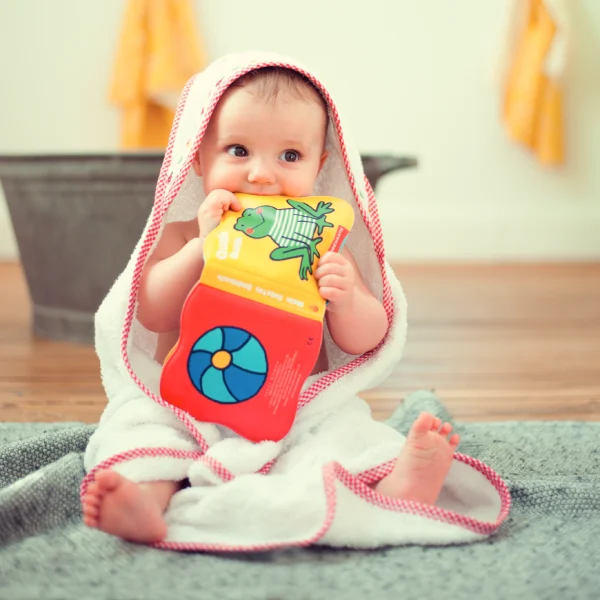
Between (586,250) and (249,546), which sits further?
(586,250)

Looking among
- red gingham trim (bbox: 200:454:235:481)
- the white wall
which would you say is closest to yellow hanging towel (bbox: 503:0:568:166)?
the white wall

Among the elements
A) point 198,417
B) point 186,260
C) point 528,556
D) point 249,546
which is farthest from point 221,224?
point 528,556

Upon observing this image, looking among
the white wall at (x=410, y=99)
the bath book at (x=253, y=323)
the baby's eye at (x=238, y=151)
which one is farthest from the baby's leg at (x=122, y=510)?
the white wall at (x=410, y=99)

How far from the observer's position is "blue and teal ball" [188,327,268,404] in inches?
30.3

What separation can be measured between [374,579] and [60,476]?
317 mm

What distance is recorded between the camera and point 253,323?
2.50 feet

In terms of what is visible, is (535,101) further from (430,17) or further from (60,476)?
(60,476)

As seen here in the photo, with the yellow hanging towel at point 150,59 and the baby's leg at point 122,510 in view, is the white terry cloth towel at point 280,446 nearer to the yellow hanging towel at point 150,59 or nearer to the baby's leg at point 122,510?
the baby's leg at point 122,510

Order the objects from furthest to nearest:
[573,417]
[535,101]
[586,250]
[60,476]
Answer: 1. [586,250]
2. [535,101]
3. [573,417]
4. [60,476]

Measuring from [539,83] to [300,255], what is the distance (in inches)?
76.3

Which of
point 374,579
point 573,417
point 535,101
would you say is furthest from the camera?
point 535,101

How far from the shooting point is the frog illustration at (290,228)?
0.78 meters

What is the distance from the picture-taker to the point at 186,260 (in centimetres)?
83

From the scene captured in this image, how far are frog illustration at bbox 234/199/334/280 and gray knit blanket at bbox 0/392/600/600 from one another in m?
0.27
